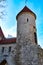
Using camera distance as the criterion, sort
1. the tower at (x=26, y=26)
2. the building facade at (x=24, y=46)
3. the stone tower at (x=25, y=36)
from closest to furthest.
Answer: the building facade at (x=24, y=46) < the stone tower at (x=25, y=36) < the tower at (x=26, y=26)

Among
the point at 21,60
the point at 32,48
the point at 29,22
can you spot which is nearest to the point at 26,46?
the point at 32,48

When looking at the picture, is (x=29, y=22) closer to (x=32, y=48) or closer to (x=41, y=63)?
(x=32, y=48)

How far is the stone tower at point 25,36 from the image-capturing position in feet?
57.0

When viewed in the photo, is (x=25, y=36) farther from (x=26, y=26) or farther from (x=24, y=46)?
(x=26, y=26)

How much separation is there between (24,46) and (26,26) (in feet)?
10.7

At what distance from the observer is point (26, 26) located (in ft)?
63.8

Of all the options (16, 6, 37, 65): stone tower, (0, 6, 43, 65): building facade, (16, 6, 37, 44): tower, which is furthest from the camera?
(16, 6, 37, 44): tower

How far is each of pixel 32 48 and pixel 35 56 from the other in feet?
4.11

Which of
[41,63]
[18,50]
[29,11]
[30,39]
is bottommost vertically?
[41,63]

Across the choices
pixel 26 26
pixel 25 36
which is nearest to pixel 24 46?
pixel 25 36

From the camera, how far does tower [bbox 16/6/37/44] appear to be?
18697 mm

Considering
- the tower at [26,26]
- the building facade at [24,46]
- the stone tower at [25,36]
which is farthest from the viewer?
the tower at [26,26]

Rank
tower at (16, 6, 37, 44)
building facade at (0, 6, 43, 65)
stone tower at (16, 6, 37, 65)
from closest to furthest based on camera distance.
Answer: building facade at (0, 6, 43, 65)
stone tower at (16, 6, 37, 65)
tower at (16, 6, 37, 44)

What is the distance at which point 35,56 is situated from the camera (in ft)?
55.9
